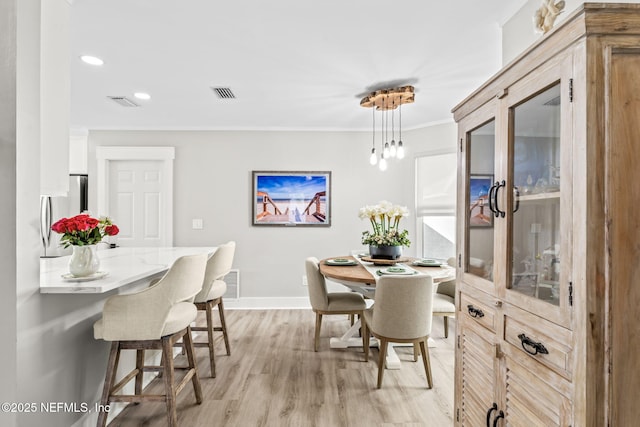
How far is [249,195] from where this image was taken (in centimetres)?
466

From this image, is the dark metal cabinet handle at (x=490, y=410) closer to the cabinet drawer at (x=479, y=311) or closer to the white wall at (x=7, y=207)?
the cabinet drawer at (x=479, y=311)

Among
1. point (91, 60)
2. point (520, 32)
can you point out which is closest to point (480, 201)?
point (520, 32)

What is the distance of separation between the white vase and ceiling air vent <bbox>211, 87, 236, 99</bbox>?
6.73ft

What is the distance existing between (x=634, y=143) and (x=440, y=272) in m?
2.12

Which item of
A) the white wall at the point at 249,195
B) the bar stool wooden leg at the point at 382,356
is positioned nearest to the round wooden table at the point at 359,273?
the bar stool wooden leg at the point at 382,356

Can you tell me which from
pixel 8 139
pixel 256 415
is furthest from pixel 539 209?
pixel 256 415

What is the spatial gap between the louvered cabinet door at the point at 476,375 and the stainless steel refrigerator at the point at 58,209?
15.4 ft

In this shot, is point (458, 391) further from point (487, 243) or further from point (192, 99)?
point (192, 99)

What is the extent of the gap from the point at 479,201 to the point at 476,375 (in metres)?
0.75

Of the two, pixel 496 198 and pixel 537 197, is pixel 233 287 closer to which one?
pixel 496 198

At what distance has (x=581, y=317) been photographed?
861 mm

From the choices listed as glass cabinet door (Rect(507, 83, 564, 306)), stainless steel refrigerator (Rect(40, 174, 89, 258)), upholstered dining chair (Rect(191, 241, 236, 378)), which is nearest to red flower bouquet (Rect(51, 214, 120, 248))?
upholstered dining chair (Rect(191, 241, 236, 378))

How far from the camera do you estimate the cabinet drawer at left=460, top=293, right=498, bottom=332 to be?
1319 mm

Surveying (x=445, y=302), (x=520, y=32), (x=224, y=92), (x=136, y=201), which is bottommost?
(x=445, y=302)
